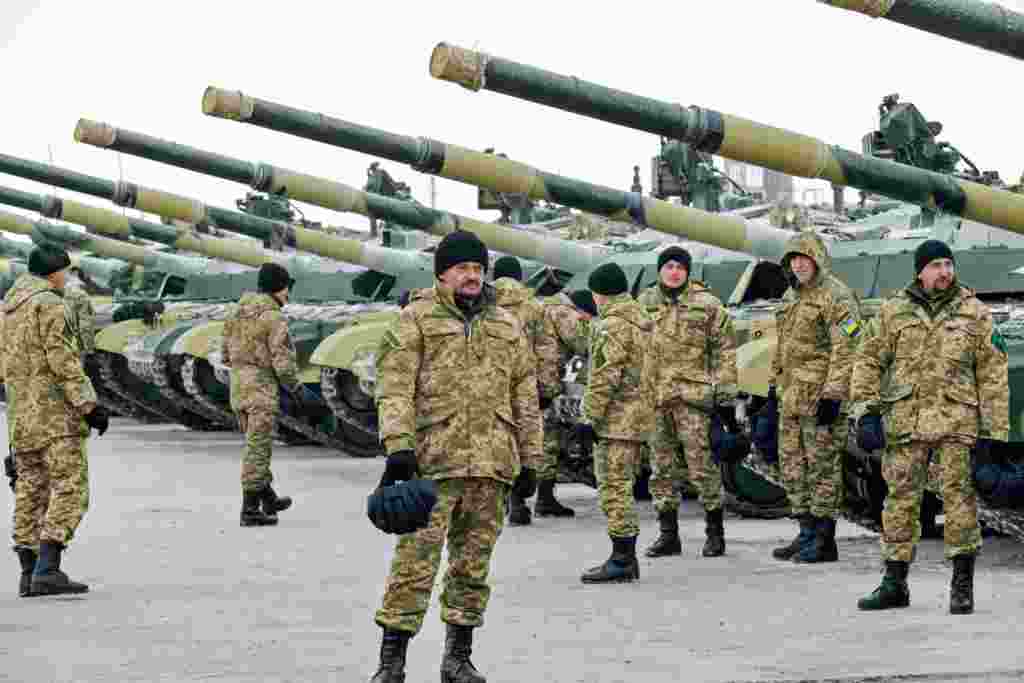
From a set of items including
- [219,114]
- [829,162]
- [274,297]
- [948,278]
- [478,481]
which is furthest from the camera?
[219,114]

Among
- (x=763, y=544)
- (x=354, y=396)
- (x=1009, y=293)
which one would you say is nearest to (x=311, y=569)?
(x=763, y=544)

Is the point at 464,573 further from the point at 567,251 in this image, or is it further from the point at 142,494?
the point at 567,251

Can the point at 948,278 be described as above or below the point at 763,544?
above

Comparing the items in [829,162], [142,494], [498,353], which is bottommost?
[142,494]

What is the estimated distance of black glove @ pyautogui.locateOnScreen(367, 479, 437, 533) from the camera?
731 centimetres

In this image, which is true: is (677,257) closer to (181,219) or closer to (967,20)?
(967,20)

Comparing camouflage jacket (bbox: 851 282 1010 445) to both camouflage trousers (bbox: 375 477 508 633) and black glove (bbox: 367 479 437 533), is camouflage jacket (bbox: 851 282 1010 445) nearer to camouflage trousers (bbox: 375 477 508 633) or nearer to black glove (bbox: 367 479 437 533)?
camouflage trousers (bbox: 375 477 508 633)

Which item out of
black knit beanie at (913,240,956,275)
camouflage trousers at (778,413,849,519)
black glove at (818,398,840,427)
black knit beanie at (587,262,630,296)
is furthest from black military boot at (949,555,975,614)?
black knit beanie at (587,262,630,296)

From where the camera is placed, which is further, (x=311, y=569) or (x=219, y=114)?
(x=219, y=114)

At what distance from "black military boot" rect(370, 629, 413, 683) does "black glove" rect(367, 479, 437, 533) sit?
1.73 feet

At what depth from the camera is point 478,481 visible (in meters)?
7.91

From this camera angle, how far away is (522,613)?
9867 millimetres

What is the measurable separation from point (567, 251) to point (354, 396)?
2.27 metres

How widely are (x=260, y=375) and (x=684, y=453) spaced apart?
130 inches
